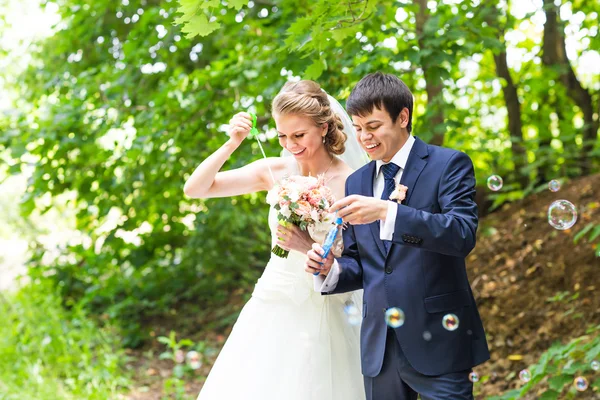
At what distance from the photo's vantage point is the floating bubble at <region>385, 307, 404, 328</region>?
8.23 ft

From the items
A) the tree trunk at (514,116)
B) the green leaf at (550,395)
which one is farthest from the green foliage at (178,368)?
the tree trunk at (514,116)

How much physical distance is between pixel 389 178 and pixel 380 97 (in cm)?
30

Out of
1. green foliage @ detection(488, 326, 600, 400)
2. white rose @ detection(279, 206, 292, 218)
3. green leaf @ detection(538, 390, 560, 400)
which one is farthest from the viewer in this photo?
green leaf @ detection(538, 390, 560, 400)

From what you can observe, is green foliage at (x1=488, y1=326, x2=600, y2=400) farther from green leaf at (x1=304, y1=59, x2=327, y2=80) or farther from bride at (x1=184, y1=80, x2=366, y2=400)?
green leaf at (x1=304, y1=59, x2=327, y2=80)

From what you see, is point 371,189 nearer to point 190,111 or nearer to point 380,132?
point 380,132

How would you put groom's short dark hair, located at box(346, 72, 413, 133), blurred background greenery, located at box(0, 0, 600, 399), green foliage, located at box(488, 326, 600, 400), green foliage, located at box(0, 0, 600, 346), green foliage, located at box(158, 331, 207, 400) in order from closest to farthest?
groom's short dark hair, located at box(346, 72, 413, 133) → green foliage, located at box(488, 326, 600, 400) → green foliage, located at box(0, 0, 600, 346) → blurred background greenery, located at box(0, 0, 600, 399) → green foliage, located at box(158, 331, 207, 400)

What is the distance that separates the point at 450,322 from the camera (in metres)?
2.49

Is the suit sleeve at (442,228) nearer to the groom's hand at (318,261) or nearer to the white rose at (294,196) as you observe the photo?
the groom's hand at (318,261)

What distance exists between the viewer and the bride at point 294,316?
3.11 meters

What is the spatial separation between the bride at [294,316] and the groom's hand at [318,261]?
0.94 feet

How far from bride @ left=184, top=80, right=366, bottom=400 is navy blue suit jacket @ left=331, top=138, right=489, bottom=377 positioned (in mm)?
492

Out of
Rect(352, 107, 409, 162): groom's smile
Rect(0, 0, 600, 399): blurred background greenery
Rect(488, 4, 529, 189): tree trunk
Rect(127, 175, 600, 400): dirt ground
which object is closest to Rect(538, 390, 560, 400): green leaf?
Rect(0, 0, 600, 399): blurred background greenery

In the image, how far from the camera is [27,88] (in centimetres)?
805

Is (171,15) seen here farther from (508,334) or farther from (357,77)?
(508,334)
